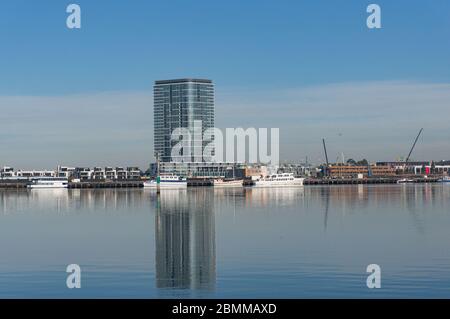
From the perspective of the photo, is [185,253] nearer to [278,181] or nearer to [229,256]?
[229,256]

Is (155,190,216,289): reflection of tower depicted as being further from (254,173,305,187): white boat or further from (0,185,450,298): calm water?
(254,173,305,187): white boat

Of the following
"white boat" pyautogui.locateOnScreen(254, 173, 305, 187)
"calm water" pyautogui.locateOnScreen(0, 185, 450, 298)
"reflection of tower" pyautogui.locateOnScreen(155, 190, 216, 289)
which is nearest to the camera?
"calm water" pyautogui.locateOnScreen(0, 185, 450, 298)

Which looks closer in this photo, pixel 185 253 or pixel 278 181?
pixel 185 253

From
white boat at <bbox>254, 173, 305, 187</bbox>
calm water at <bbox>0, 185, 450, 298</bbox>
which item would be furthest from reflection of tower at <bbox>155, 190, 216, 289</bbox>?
white boat at <bbox>254, 173, 305, 187</bbox>

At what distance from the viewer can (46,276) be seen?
28375mm

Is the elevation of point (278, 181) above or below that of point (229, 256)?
below

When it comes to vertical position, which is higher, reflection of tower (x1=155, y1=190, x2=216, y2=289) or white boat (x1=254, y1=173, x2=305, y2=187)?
reflection of tower (x1=155, y1=190, x2=216, y2=289)

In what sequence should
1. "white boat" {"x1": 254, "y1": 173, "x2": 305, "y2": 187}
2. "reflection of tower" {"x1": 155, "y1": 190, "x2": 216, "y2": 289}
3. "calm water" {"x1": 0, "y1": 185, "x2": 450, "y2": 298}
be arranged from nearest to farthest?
"calm water" {"x1": 0, "y1": 185, "x2": 450, "y2": 298} < "reflection of tower" {"x1": 155, "y1": 190, "x2": 216, "y2": 289} < "white boat" {"x1": 254, "y1": 173, "x2": 305, "y2": 187}

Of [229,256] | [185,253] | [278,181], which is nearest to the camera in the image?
[229,256]

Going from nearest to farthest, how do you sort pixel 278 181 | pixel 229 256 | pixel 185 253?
pixel 229 256 < pixel 185 253 < pixel 278 181

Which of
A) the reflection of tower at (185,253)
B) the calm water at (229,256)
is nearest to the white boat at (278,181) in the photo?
the reflection of tower at (185,253)

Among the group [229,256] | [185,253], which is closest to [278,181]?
[185,253]

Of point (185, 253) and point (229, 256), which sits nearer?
point (229, 256)
